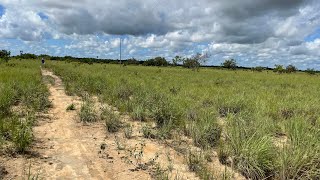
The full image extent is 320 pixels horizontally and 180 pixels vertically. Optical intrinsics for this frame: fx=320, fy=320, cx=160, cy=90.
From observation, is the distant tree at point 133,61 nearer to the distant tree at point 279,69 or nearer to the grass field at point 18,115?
the distant tree at point 279,69

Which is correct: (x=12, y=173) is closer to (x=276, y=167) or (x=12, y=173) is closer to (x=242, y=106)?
(x=276, y=167)

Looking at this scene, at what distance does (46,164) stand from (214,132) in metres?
3.36

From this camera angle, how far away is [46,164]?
202 inches

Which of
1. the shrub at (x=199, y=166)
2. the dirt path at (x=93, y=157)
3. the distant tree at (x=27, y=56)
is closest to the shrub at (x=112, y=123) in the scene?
the dirt path at (x=93, y=157)

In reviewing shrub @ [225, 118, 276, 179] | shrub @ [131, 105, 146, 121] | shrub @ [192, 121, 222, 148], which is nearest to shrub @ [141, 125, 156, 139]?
shrub @ [192, 121, 222, 148]

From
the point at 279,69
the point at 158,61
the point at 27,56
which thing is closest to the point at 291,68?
the point at 279,69

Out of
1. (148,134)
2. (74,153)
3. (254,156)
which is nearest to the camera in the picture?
(254,156)

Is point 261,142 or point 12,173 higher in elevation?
point 261,142

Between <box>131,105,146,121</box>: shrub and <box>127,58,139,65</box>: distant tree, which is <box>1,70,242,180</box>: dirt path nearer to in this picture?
<box>131,105,146,121</box>: shrub

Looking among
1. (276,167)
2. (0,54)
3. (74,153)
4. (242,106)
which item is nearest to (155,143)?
(74,153)

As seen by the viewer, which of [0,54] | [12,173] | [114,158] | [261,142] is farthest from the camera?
[0,54]

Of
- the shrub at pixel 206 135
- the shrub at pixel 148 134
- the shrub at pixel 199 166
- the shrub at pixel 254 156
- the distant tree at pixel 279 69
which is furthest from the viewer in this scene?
the distant tree at pixel 279 69

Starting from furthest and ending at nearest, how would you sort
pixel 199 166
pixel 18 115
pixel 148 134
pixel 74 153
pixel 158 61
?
1. pixel 158 61
2. pixel 18 115
3. pixel 148 134
4. pixel 74 153
5. pixel 199 166

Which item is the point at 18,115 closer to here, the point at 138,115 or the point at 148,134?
the point at 138,115
